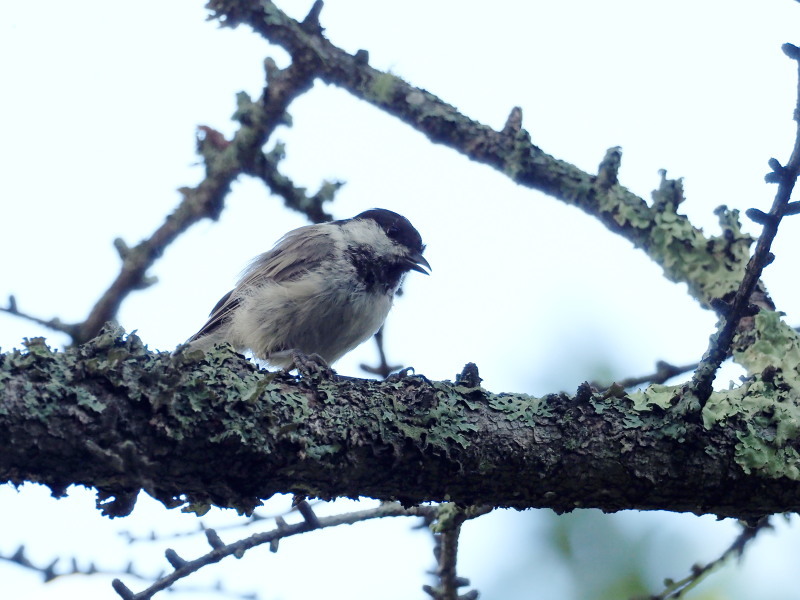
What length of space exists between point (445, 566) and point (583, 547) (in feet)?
3.90

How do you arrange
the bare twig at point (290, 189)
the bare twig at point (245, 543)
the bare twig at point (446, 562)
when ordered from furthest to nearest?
the bare twig at point (290, 189)
the bare twig at point (446, 562)
the bare twig at point (245, 543)

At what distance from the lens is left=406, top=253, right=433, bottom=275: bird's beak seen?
498 cm

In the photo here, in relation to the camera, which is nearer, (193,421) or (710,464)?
(193,421)

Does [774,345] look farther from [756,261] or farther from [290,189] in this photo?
[290,189]

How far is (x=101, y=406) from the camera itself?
2.24 meters

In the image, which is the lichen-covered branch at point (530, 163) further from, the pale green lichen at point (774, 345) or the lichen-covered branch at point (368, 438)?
the lichen-covered branch at point (368, 438)

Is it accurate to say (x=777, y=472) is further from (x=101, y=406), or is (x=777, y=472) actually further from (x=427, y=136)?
(x=427, y=136)

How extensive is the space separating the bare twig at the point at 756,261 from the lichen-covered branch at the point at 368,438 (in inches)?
9.0

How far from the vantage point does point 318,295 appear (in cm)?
445

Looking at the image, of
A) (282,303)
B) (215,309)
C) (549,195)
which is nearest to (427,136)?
(549,195)

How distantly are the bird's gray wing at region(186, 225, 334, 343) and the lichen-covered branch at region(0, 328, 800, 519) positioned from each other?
197cm

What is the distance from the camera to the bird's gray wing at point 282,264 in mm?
4676

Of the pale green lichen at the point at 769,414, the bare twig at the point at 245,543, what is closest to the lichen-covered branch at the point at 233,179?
the bare twig at the point at 245,543

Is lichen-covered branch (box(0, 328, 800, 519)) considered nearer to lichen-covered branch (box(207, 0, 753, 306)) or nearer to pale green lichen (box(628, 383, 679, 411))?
pale green lichen (box(628, 383, 679, 411))
